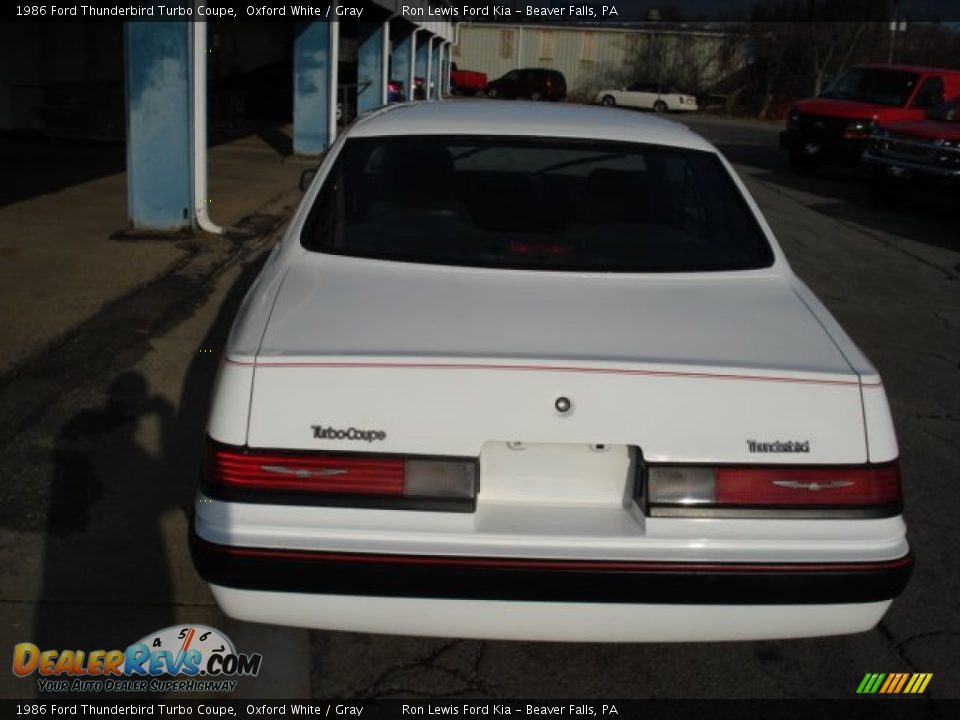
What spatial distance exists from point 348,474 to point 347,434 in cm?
10

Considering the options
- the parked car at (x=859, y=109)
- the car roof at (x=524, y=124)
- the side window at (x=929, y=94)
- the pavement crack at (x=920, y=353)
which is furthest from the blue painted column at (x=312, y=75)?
the car roof at (x=524, y=124)

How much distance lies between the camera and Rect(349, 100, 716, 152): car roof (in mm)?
3819

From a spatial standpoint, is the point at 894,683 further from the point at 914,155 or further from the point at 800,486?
the point at 914,155

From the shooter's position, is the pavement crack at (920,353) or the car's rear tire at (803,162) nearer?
the pavement crack at (920,353)

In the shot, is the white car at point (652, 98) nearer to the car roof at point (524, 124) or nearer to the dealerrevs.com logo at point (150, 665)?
the car roof at point (524, 124)

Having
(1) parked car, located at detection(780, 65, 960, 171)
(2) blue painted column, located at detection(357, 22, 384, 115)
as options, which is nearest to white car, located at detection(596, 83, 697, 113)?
(2) blue painted column, located at detection(357, 22, 384, 115)

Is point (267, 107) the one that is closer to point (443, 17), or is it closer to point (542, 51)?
point (443, 17)

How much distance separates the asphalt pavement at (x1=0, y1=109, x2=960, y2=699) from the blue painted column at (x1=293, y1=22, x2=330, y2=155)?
9.01 meters

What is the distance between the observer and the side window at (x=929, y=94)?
18.4 m

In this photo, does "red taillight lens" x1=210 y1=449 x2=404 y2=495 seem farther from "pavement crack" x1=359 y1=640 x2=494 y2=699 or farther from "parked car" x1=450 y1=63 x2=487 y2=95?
"parked car" x1=450 y1=63 x2=487 y2=95

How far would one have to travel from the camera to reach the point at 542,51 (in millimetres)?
51125

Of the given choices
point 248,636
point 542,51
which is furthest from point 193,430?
point 542,51

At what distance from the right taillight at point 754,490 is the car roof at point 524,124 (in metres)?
1.68

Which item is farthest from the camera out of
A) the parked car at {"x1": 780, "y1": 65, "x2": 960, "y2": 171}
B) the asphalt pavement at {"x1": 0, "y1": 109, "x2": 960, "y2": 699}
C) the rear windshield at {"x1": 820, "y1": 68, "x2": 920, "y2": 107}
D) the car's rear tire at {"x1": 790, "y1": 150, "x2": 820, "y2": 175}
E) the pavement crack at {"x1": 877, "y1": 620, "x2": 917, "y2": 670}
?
the car's rear tire at {"x1": 790, "y1": 150, "x2": 820, "y2": 175}
